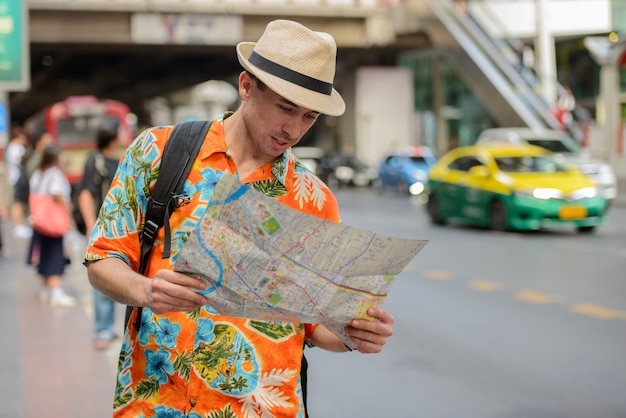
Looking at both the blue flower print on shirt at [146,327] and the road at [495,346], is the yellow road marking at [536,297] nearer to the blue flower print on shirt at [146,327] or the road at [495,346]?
the road at [495,346]

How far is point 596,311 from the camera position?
9172mm

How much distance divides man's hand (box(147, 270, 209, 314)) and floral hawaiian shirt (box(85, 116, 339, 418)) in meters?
0.27

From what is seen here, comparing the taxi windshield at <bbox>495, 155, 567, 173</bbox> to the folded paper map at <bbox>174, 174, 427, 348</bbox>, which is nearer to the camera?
the folded paper map at <bbox>174, 174, 427, 348</bbox>

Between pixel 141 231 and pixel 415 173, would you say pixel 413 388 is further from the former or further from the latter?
pixel 415 173

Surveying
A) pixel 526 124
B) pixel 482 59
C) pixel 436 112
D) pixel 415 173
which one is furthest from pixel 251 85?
pixel 436 112

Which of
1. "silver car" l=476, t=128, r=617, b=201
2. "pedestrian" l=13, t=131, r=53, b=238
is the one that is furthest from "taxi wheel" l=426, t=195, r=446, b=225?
"pedestrian" l=13, t=131, r=53, b=238

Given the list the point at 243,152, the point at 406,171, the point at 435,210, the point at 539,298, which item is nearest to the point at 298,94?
the point at 243,152

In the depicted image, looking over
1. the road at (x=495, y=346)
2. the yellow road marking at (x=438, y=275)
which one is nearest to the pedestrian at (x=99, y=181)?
the road at (x=495, y=346)

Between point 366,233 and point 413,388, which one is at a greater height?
point 366,233

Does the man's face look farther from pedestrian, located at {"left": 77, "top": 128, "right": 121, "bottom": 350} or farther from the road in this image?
pedestrian, located at {"left": 77, "top": 128, "right": 121, "bottom": 350}

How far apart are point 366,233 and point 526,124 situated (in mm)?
30875

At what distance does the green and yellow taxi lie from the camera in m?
16.4

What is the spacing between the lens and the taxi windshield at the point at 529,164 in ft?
57.6

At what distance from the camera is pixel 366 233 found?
2213mm
